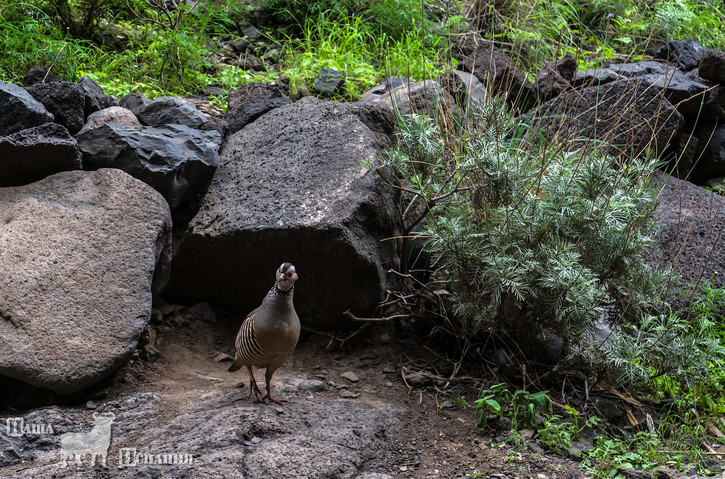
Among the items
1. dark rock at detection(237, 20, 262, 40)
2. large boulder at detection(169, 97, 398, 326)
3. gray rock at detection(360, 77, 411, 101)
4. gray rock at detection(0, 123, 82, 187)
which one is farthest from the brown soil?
dark rock at detection(237, 20, 262, 40)

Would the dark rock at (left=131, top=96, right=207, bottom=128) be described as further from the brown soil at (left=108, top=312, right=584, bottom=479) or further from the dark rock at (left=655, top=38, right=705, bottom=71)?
the dark rock at (left=655, top=38, right=705, bottom=71)

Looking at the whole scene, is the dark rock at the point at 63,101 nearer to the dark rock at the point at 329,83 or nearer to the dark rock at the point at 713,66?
the dark rock at the point at 329,83

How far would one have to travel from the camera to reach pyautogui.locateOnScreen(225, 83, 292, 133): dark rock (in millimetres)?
5355

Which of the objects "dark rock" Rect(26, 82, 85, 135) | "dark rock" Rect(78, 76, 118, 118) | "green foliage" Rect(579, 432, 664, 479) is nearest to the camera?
"green foliage" Rect(579, 432, 664, 479)

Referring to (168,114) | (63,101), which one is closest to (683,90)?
(168,114)

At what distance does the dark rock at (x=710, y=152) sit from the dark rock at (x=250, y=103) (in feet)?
12.9

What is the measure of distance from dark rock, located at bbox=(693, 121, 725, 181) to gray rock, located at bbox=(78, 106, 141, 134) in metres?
5.02

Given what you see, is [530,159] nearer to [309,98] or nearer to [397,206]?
[397,206]

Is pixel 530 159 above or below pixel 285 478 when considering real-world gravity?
above

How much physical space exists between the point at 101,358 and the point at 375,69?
4.23 metres

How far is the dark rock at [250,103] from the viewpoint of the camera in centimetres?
536

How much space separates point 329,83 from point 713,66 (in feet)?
11.6

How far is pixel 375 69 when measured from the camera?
22.4 ft

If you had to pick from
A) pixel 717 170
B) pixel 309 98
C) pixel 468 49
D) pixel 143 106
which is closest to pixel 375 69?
pixel 468 49
